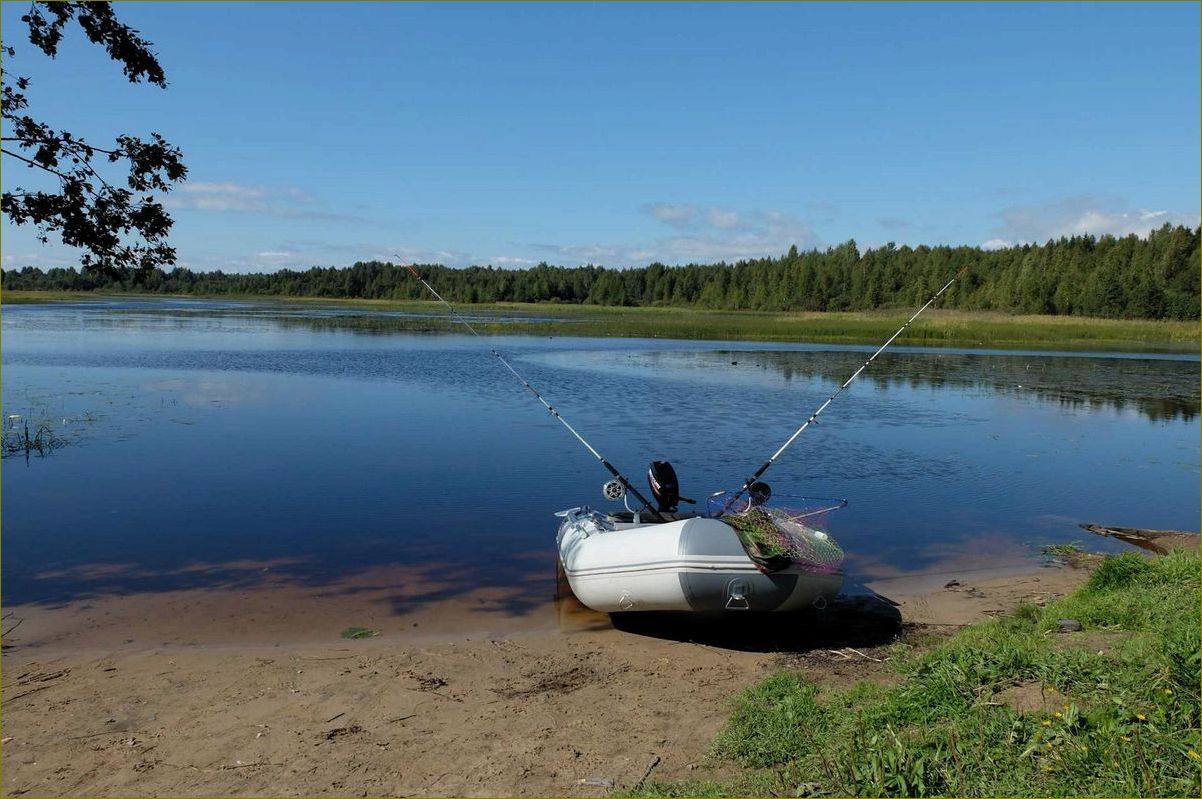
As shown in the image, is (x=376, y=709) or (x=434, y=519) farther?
(x=434, y=519)

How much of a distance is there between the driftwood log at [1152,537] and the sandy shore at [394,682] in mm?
2160

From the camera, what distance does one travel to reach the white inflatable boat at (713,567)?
8352 mm

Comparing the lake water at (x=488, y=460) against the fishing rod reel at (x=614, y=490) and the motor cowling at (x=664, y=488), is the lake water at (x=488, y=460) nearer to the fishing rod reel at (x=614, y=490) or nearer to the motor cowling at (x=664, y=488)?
the fishing rod reel at (x=614, y=490)

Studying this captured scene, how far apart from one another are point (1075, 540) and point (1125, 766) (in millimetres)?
9160

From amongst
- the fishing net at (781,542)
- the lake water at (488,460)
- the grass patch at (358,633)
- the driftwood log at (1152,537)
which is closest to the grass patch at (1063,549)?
the lake water at (488,460)

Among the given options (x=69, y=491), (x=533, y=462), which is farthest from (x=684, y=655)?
(x=69, y=491)

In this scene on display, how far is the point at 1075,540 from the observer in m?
12.7

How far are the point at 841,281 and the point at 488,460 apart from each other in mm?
94959

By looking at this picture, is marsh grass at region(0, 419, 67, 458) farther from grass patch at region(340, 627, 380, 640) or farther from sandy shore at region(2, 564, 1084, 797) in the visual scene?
grass patch at region(340, 627, 380, 640)

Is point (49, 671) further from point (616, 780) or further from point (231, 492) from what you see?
point (231, 492)

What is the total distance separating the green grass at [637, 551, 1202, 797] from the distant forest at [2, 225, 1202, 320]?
7.63 meters

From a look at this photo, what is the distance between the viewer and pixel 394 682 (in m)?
7.60

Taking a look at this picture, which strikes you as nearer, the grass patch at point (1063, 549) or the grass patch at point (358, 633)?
the grass patch at point (358, 633)

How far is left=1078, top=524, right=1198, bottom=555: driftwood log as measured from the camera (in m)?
11.8
